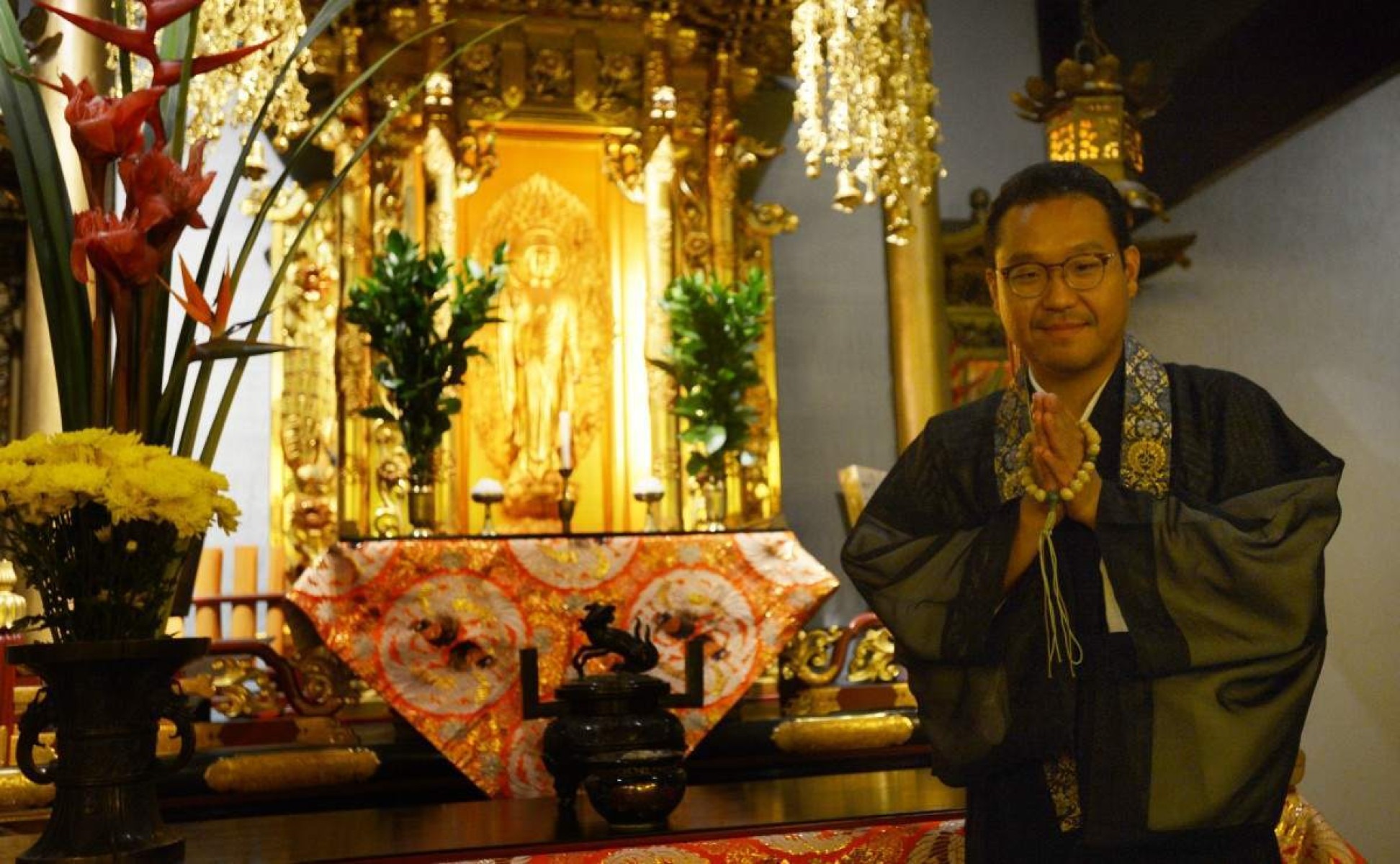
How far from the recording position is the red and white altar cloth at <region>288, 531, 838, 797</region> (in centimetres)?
313

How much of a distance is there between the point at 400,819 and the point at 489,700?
1.98 feet

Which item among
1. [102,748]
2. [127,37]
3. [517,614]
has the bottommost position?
[102,748]

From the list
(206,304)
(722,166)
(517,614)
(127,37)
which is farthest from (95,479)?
(722,166)

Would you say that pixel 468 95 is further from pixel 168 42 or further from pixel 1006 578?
pixel 1006 578

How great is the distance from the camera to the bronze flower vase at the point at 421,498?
4.26 metres

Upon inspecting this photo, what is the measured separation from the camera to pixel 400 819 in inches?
101

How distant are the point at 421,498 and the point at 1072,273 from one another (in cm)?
329

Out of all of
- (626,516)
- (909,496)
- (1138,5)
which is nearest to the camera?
(909,496)

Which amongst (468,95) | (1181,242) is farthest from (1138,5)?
(468,95)

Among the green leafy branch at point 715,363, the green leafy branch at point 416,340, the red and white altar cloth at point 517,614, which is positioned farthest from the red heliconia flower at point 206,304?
the green leafy branch at point 715,363

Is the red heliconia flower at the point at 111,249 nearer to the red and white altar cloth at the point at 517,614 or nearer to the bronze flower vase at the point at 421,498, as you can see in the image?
the red and white altar cloth at the point at 517,614

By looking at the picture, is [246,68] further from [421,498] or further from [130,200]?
[130,200]

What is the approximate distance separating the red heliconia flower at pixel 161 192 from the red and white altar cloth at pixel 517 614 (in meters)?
1.63

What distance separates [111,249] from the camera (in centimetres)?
163
